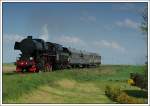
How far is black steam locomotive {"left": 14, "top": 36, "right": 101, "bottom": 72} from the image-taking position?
1455 cm

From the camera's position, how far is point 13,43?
1343 cm

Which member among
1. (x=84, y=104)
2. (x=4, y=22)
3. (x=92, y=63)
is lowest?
(x=84, y=104)

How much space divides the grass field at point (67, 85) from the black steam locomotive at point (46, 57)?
619mm

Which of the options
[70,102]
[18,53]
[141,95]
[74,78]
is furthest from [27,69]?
[141,95]

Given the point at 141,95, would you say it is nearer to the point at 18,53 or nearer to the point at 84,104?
the point at 84,104

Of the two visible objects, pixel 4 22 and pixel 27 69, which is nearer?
pixel 4 22

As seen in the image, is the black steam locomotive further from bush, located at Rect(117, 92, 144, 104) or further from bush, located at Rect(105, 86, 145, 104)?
bush, located at Rect(117, 92, 144, 104)

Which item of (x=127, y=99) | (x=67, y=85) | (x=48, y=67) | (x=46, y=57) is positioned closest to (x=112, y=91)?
(x=127, y=99)

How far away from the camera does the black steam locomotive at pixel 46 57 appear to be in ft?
47.8

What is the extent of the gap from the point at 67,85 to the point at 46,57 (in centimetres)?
260

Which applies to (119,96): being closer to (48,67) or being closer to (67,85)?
(67,85)

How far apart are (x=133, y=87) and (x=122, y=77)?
0.46 m

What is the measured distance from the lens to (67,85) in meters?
13.1

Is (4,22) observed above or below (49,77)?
above
